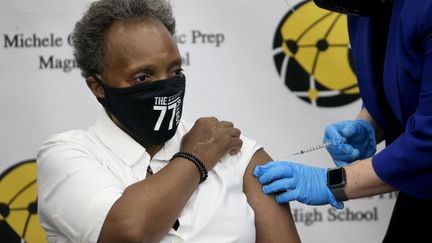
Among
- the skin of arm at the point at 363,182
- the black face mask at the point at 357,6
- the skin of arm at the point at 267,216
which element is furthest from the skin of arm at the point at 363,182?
the black face mask at the point at 357,6

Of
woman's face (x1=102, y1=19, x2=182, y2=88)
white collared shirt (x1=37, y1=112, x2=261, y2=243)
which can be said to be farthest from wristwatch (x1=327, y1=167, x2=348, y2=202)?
woman's face (x1=102, y1=19, x2=182, y2=88)

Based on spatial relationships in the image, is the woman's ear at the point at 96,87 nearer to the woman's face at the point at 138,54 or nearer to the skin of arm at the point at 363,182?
the woman's face at the point at 138,54

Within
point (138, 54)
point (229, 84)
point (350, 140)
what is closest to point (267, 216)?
point (350, 140)

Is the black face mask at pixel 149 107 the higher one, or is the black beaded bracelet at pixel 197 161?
the black face mask at pixel 149 107

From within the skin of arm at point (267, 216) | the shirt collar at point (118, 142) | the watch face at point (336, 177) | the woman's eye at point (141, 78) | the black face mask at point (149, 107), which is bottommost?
the skin of arm at point (267, 216)

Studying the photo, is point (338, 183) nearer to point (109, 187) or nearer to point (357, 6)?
point (357, 6)

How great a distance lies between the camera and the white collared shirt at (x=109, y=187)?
5.55ft

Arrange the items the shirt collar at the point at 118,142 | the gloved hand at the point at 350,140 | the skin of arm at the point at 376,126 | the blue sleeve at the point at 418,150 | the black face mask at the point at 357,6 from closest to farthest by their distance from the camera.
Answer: the blue sleeve at the point at 418,150, the black face mask at the point at 357,6, the shirt collar at the point at 118,142, the gloved hand at the point at 350,140, the skin of arm at the point at 376,126

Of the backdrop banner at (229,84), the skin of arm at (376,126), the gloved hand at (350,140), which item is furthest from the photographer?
the backdrop banner at (229,84)

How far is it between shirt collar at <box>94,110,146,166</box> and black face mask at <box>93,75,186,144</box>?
26 mm

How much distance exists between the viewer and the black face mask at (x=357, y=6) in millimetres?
1747

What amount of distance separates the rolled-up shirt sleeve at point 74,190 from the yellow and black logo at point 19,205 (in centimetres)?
78

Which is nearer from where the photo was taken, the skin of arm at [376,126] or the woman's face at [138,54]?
the woman's face at [138,54]

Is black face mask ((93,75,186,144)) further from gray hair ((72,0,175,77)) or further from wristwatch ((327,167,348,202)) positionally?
wristwatch ((327,167,348,202))
